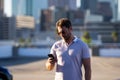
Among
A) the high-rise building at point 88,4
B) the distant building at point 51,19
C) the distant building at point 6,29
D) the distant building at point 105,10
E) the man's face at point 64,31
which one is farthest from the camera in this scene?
the distant building at point 105,10

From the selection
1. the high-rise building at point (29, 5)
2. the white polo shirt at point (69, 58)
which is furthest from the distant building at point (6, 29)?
the white polo shirt at point (69, 58)

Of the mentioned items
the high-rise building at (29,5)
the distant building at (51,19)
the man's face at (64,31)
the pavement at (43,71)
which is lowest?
the distant building at (51,19)

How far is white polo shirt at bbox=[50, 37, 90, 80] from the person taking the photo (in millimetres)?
4676

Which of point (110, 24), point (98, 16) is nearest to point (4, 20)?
point (110, 24)

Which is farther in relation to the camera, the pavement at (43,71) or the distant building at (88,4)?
the distant building at (88,4)

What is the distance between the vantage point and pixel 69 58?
468 centimetres

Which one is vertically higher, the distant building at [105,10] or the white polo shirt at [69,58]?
the white polo shirt at [69,58]

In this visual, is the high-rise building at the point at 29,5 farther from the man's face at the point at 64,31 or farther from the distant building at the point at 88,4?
the man's face at the point at 64,31

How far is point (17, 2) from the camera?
3928 centimetres

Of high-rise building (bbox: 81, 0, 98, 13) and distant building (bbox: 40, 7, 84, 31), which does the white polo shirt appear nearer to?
high-rise building (bbox: 81, 0, 98, 13)

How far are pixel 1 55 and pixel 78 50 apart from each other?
101ft

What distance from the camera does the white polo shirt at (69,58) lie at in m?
4.68

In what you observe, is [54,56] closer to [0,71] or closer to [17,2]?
[0,71]

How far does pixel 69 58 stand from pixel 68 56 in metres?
0.02
